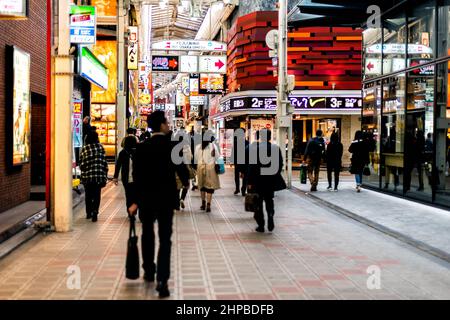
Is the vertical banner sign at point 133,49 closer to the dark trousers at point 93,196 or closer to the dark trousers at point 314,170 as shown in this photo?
the dark trousers at point 314,170

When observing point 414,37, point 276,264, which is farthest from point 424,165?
point 276,264

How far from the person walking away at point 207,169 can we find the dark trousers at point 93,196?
2.60 meters

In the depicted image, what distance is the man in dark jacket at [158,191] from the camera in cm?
633

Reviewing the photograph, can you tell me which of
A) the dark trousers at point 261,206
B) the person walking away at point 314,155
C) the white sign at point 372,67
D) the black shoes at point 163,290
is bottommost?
the black shoes at point 163,290

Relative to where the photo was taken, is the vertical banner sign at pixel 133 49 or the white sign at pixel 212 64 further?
the vertical banner sign at pixel 133 49

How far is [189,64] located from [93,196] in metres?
15.6

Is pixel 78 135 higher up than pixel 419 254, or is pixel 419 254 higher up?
pixel 78 135

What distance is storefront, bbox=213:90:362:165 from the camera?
31.1m

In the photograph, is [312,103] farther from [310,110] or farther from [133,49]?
[133,49]

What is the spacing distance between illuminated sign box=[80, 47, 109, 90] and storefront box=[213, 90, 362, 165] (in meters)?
11.5

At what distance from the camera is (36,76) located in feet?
48.9

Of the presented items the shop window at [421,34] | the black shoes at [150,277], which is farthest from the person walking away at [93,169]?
the shop window at [421,34]
